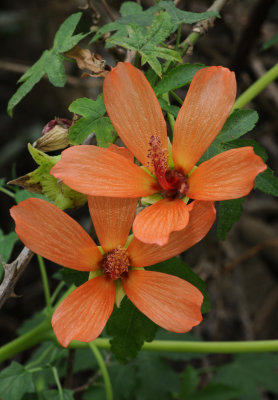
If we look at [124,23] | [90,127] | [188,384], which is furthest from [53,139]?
[188,384]

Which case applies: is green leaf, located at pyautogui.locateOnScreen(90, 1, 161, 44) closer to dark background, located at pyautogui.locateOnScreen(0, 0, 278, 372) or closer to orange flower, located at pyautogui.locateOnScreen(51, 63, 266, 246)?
orange flower, located at pyautogui.locateOnScreen(51, 63, 266, 246)

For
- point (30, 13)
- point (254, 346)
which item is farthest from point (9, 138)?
point (254, 346)

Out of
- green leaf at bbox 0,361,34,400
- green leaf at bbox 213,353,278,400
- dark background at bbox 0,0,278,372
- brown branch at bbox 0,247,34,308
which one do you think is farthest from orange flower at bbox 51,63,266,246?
→ green leaf at bbox 213,353,278,400

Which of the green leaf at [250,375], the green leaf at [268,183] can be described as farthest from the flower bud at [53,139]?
the green leaf at [250,375]

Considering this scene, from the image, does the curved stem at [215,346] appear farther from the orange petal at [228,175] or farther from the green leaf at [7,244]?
the orange petal at [228,175]

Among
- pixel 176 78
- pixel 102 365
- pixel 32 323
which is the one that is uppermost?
pixel 176 78

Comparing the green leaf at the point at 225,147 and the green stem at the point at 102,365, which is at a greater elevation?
the green leaf at the point at 225,147

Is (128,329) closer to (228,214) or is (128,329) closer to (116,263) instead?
(116,263)
